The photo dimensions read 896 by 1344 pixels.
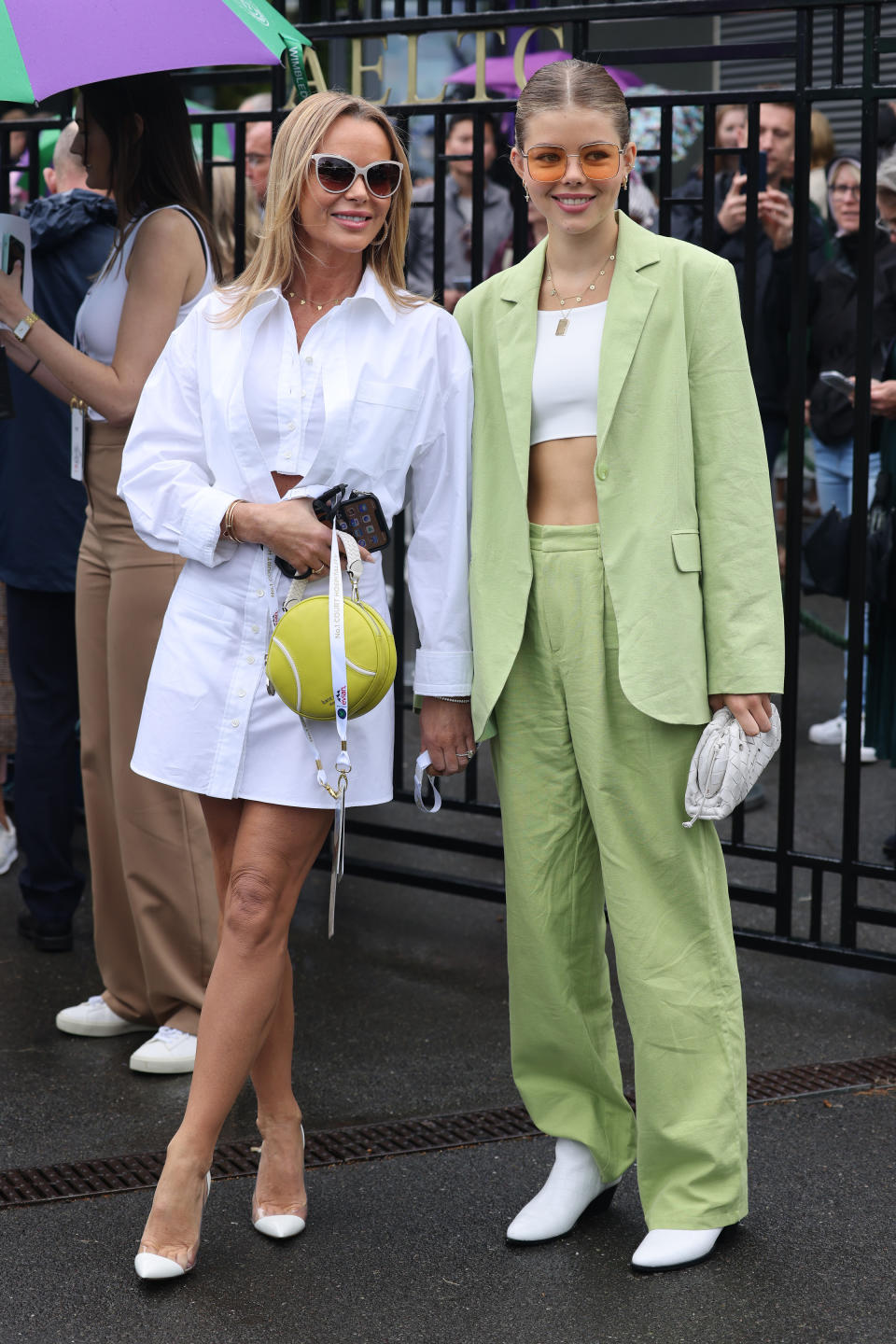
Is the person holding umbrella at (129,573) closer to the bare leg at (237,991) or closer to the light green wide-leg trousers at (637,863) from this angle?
the bare leg at (237,991)

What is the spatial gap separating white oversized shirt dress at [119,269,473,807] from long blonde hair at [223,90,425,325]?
4 centimetres

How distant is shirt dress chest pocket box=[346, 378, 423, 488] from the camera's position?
2930 millimetres

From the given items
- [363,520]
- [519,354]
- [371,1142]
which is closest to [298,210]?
[519,354]

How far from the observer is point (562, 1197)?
3168mm

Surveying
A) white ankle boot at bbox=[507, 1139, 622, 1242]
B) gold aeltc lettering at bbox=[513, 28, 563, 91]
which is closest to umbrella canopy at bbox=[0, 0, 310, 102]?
gold aeltc lettering at bbox=[513, 28, 563, 91]

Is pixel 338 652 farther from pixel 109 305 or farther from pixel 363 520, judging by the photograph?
pixel 109 305

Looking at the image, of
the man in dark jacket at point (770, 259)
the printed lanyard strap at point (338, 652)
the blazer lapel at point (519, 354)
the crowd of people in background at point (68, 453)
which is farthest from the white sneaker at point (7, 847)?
the blazer lapel at point (519, 354)

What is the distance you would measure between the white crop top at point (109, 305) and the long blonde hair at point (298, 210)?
0.86 m

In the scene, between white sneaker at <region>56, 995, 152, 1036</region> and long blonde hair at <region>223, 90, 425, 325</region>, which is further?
white sneaker at <region>56, 995, 152, 1036</region>

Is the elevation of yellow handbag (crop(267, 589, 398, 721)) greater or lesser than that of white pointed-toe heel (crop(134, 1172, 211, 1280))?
greater

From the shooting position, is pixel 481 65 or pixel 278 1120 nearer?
pixel 278 1120

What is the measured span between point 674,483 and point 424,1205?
1.52 m

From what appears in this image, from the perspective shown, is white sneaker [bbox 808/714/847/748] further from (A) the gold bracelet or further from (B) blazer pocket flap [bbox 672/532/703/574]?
(A) the gold bracelet

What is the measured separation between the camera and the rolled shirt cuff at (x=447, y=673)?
3051 mm
